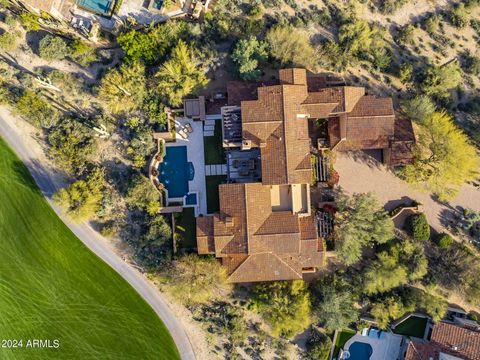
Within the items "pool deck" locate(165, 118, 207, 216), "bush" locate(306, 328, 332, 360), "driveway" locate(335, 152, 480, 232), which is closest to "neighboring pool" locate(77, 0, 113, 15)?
"pool deck" locate(165, 118, 207, 216)

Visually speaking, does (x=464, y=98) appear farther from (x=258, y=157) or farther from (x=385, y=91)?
(x=258, y=157)

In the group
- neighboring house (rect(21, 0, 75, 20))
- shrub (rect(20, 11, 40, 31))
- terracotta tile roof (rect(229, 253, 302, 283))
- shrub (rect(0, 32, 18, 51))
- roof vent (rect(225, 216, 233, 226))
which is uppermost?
neighboring house (rect(21, 0, 75, 20))

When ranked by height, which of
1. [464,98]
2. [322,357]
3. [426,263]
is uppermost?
[464,98]

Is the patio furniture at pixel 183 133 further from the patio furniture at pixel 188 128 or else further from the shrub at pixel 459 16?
the shrub at pixel 459 16

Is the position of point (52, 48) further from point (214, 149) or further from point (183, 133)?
point (214, 149)

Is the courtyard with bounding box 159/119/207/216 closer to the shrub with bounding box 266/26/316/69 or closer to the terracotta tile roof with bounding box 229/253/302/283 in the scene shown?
the terracotta tile roof with bounding box 229/253/302/283

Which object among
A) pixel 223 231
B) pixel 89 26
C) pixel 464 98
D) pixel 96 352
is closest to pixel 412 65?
pixel 464 98

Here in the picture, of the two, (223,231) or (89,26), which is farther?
(89,26)
